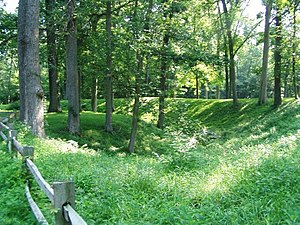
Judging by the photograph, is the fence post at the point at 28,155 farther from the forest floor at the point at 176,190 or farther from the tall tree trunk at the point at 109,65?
the tall tree trunk at the point at 109,65

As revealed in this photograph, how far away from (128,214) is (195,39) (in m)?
12.6

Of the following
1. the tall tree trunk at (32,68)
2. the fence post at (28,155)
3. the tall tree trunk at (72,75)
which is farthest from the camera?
the tall tree trunk at (72,75)

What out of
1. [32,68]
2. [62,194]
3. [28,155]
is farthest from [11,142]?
[62,194]

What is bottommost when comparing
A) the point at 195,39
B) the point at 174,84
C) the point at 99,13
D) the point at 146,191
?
the point at 146,191

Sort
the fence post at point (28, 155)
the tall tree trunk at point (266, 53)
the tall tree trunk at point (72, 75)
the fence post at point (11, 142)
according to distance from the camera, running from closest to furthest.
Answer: the fence post at point (28, 155) → the fence post at point (11, 142) → the tall tree trunk at point (72, 75) → the tall tree trunk at point (266, 53)

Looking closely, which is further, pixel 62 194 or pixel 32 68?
pixel 32 68

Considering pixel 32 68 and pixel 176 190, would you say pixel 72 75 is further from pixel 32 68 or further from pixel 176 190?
pixel 176 190

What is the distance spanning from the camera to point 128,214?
4344mm

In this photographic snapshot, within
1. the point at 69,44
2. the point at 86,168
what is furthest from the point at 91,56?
the point at 86,168

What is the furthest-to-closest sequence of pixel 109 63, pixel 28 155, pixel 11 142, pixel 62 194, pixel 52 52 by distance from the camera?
pixel 52 52 < pixel 109 63 < pixel 11 142 < pixel 28 155 < pixel 62 194

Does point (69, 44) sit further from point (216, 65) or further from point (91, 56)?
point (216, 65)

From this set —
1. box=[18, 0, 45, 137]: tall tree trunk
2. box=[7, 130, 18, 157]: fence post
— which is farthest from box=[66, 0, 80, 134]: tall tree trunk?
box=[7, 130, 18, 157]: fence post

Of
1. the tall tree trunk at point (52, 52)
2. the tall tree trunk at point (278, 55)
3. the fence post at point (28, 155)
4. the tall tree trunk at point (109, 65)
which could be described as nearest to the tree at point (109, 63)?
the tall tree trunk at point (109, 65)

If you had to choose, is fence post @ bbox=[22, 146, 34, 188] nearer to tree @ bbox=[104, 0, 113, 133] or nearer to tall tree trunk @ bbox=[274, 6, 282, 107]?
tree @ bbox=[104, 0, 113, 133]
